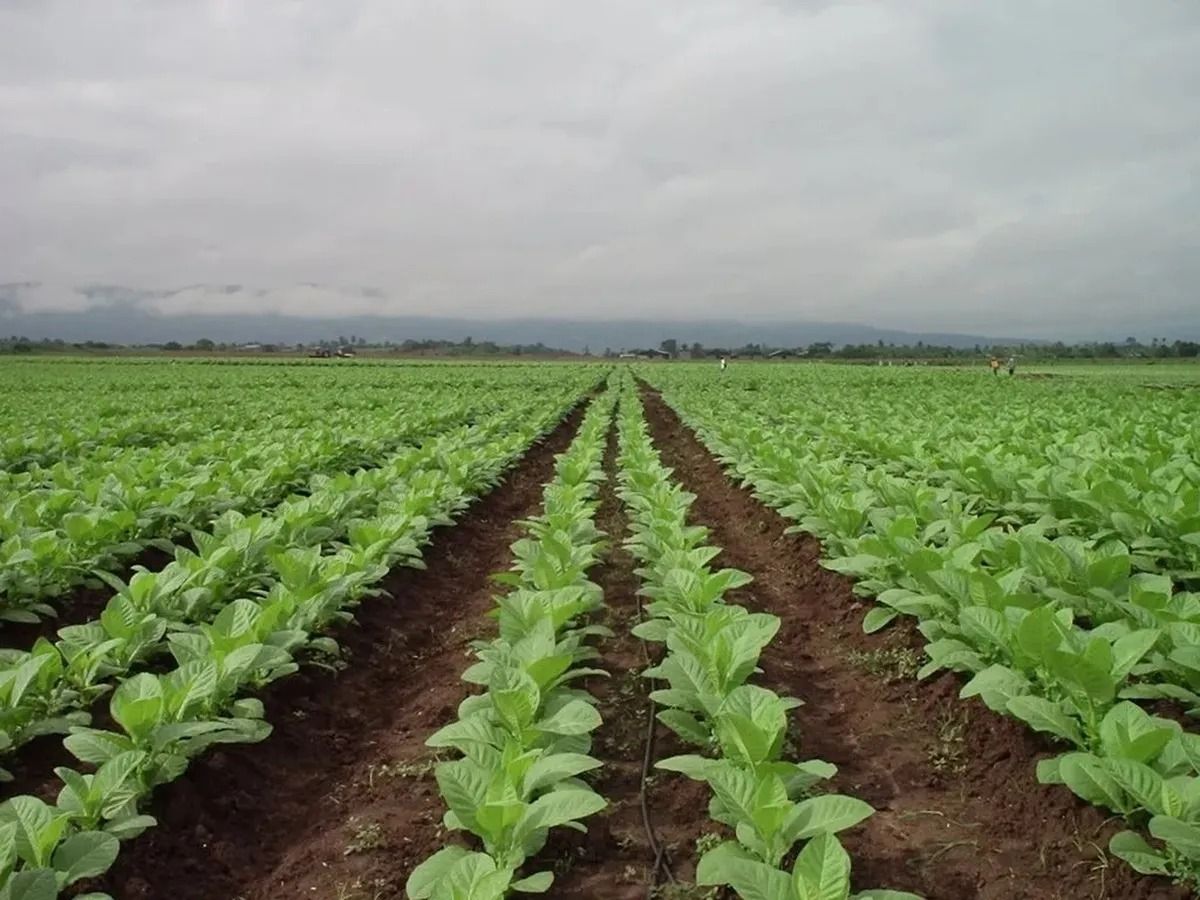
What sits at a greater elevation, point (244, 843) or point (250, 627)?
point (250, 627)

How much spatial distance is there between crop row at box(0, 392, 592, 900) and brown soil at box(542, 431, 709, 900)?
1.31 m

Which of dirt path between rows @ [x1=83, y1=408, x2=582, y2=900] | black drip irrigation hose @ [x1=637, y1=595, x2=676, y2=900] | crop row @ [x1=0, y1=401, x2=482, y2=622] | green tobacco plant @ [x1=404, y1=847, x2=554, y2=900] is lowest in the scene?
dirt path between rows @ [x1=83, y1=408, x2=582, y2=900]

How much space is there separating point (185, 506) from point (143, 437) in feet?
26.7

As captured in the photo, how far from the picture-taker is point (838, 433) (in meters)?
12.5

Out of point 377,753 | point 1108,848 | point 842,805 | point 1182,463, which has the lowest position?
point 377,753

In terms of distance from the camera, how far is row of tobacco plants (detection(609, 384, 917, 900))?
88.3 inches

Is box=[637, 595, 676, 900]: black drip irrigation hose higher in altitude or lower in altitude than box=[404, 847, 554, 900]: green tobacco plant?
lower

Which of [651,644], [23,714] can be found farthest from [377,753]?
[651,644]

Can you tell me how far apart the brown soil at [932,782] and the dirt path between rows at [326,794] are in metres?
1.62

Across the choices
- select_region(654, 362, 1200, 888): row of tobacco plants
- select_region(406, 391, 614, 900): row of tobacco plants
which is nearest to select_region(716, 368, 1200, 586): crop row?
select_region(654, 362, 1200, 888): row of tobacco plants

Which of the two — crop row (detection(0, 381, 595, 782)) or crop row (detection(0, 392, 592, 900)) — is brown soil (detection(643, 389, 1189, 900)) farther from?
crop row (detection(0, 381, 595, 782))

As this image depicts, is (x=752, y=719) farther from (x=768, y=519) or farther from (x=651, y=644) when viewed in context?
(x=768, y=519)

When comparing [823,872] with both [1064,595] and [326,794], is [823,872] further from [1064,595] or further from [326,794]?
[1064,595]

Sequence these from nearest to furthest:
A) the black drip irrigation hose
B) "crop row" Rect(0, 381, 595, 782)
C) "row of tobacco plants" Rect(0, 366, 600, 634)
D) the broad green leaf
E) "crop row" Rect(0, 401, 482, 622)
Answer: the broad green leaf, the black drip irrigation hose, "crop row" Rect(0, 381, 595, 782), "crop row" Rect(0, 401, 482, 622), "row of tobacco plants" Rect(0, 366, 600, 634)
